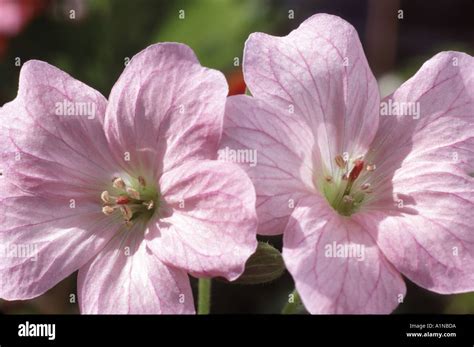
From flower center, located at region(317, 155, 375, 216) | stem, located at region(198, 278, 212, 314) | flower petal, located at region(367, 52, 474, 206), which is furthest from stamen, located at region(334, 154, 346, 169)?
stem, located at region(198, 278, 212, 314)

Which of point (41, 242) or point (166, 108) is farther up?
point (166, 108)

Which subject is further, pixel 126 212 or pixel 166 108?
pixel 126 212

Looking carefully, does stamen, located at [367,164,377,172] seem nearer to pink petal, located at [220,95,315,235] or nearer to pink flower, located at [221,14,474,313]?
pink flower, located at [221,14,474,313]

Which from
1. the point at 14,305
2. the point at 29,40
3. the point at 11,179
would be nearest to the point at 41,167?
the point at 11,179

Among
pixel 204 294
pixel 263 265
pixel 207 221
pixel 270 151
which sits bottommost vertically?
pixel 204 294

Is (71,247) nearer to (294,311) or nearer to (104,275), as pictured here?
(104,275)

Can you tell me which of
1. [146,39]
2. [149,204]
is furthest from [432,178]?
[146,39]

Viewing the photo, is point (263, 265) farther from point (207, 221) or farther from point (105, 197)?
point (105, 197)

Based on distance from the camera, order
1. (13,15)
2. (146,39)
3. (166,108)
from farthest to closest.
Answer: (146,39)
(13,15)
(166,108)
